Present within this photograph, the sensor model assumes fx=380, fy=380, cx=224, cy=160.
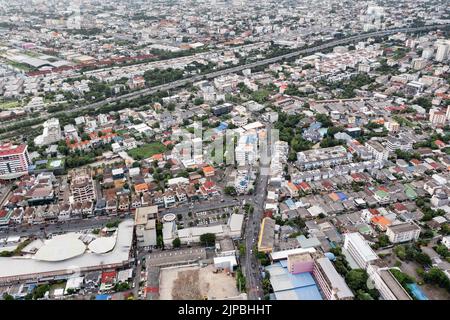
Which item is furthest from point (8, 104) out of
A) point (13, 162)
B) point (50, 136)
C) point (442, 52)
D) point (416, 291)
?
point (442, 52)

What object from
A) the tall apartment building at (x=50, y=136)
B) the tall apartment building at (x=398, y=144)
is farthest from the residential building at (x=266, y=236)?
the tall apartment building at (x=50, y=136)

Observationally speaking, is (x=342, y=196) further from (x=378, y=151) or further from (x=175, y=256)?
(x=175, y=256)

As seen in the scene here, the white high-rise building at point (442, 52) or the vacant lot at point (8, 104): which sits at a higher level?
the white high-rise building at point (442, 52)

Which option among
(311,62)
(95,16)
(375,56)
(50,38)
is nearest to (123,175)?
(311,62)

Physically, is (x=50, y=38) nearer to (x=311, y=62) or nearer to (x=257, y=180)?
(x=311, y=62)

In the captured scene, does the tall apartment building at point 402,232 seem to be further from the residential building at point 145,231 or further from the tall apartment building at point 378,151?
the residential building at point 145,231

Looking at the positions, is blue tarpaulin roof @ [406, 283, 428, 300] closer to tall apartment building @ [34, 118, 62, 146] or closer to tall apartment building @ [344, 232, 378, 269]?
tall apartment building @ [344, 232, 378, 269]
